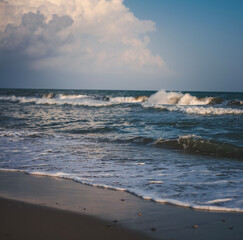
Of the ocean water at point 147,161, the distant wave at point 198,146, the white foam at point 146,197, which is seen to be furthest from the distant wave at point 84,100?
the white foam at point 146,197

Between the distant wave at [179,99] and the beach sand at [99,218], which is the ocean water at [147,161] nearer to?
the beach sand at [99,218]

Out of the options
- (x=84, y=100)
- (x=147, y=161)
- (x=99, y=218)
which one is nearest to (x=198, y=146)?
(x=147, y=161)

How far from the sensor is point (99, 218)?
247 cm

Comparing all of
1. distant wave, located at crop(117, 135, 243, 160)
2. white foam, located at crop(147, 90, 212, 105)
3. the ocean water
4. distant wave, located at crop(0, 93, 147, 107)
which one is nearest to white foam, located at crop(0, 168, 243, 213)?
the ocean water

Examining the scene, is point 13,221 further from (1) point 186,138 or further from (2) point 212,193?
(1) point 186,138

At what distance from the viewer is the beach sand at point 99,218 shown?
2146 millimetres

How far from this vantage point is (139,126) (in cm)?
Answer: 1055

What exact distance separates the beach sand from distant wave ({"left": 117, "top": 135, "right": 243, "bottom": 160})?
3720mm

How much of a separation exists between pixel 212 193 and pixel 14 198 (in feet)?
8.44

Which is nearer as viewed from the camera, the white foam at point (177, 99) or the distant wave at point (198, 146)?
the distant wave at point (198, 146)

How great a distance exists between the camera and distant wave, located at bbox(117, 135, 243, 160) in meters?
6.18

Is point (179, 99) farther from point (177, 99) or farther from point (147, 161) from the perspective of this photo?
point (147, 161)

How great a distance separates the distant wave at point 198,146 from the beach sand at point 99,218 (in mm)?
3720

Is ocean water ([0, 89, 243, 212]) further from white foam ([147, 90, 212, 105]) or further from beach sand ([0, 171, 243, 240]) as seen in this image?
white foam ([147, 90, 212, 105])
